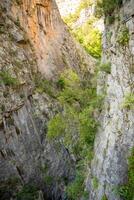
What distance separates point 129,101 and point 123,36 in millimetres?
3911

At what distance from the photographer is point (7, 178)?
115ft

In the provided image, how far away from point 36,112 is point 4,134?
4.66m

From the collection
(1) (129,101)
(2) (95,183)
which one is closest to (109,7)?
(1) (129,101)

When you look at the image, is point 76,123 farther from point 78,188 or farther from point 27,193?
point 78,188

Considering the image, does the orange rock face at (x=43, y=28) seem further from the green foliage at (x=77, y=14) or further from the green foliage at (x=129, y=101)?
the green foliage at (x=77, y=14)

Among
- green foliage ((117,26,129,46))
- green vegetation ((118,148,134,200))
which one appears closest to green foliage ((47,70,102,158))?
green foliage ((117,26,129,46))

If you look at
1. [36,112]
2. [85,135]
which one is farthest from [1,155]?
[85,135]

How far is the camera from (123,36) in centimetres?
2250

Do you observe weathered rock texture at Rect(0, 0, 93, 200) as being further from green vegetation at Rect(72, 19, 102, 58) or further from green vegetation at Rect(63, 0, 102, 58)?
green vegetation at Rect(63, 0, 102, 58)

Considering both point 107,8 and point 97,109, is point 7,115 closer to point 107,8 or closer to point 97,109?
point 97,109

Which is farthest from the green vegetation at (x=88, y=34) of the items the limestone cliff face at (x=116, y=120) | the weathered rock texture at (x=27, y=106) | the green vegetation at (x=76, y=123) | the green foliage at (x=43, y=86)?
the limestone cliff face at (x=116, y=120)

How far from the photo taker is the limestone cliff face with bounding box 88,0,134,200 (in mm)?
21359

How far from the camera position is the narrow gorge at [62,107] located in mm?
22391

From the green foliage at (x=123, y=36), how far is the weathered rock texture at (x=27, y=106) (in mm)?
16455
